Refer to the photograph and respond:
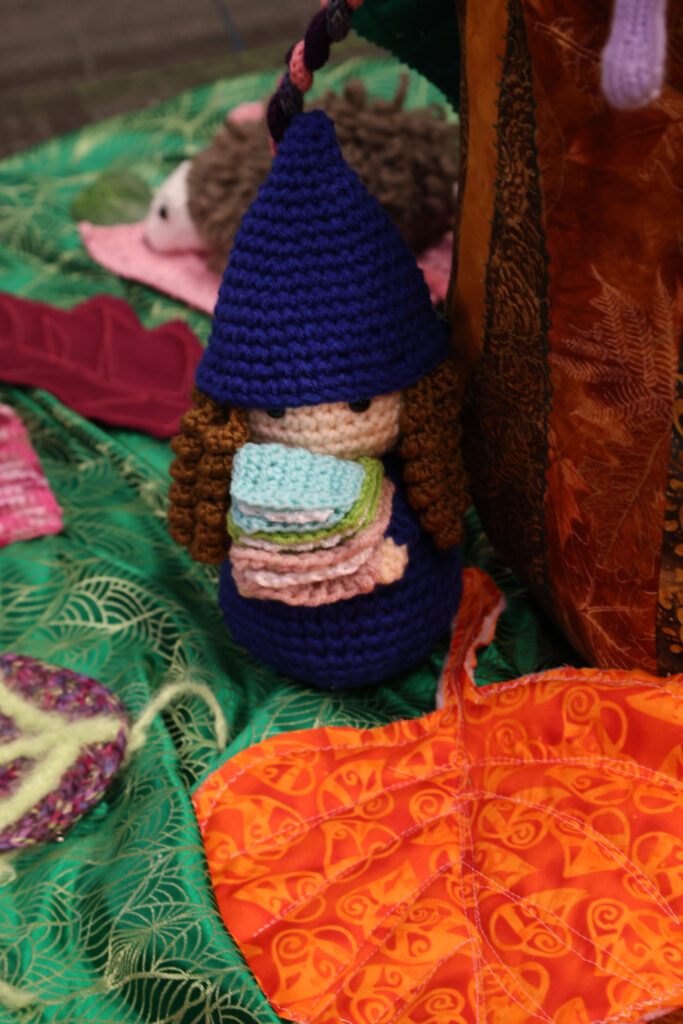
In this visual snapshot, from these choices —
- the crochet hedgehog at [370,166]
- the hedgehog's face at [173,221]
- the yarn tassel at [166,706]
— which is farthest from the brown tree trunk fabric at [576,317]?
the hedgehog's face at [173,221]

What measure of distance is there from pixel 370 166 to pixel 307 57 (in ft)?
1.61

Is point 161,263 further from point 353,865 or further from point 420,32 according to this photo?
point 353,865

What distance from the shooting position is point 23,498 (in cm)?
94

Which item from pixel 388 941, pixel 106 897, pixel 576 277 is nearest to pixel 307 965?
pixel 388 941

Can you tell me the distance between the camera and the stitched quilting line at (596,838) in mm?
513

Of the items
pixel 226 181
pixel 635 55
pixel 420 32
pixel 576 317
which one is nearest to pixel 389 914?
pixel 576 317

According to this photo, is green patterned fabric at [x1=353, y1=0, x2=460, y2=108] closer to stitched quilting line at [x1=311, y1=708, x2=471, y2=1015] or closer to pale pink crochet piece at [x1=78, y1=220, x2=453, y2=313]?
pale pink crochet piece at [x1=78, y1=220, x2=453, y2=313]

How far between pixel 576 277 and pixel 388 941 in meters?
0.42

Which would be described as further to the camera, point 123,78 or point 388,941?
point 123,78

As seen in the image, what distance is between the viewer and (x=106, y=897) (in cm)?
61

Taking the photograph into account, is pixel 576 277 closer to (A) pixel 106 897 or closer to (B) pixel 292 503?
(B) pixel 292 503

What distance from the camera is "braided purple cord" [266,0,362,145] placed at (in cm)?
55

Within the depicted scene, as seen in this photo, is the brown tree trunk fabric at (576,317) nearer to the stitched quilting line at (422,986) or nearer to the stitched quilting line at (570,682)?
the stitched quilting line at (570,682)

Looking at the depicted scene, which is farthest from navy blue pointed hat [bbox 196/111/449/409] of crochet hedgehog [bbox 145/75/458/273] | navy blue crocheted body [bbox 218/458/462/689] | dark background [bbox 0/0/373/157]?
dark background [bbox 0/0/373/157]
